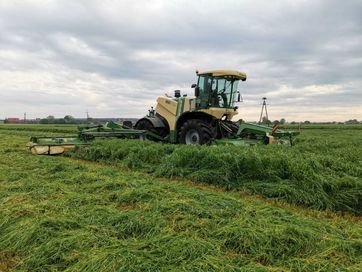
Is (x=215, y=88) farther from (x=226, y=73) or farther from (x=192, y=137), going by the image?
(x=192, y=137)

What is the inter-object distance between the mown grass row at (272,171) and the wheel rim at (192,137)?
2465 millimetres

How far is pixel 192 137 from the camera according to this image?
40.7 feet

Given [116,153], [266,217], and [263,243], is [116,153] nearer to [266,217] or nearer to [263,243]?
[266,217]

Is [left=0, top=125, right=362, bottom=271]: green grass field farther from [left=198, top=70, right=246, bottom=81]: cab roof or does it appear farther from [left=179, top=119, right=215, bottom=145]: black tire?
[left=198, top=70, right=246, bottom=81]: cab roof

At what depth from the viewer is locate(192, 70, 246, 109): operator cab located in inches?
500

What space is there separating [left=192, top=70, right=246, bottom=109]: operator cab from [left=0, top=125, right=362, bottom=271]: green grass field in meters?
4.70

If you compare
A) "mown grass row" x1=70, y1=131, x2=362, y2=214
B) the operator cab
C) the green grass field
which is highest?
the operator cab

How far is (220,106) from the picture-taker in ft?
42.1

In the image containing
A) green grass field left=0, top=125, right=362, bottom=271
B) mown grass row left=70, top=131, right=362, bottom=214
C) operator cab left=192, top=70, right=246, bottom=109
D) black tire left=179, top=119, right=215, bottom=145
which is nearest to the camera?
green grass field left=0, top=125, right=362, bottom=271

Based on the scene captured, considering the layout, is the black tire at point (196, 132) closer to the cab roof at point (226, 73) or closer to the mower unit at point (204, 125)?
the mower unit at point (204, 125)

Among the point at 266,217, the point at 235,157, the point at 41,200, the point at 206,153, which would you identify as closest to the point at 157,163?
the point at 206,153

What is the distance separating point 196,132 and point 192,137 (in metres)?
0.29

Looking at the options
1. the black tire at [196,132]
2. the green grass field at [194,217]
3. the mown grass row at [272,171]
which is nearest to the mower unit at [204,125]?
the black tire at [196,132]

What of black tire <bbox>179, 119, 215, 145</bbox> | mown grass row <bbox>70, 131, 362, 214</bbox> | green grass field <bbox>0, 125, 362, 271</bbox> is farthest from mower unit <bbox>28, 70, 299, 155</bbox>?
green grass field <bbox>0, 125, 362, 271</bbox>
